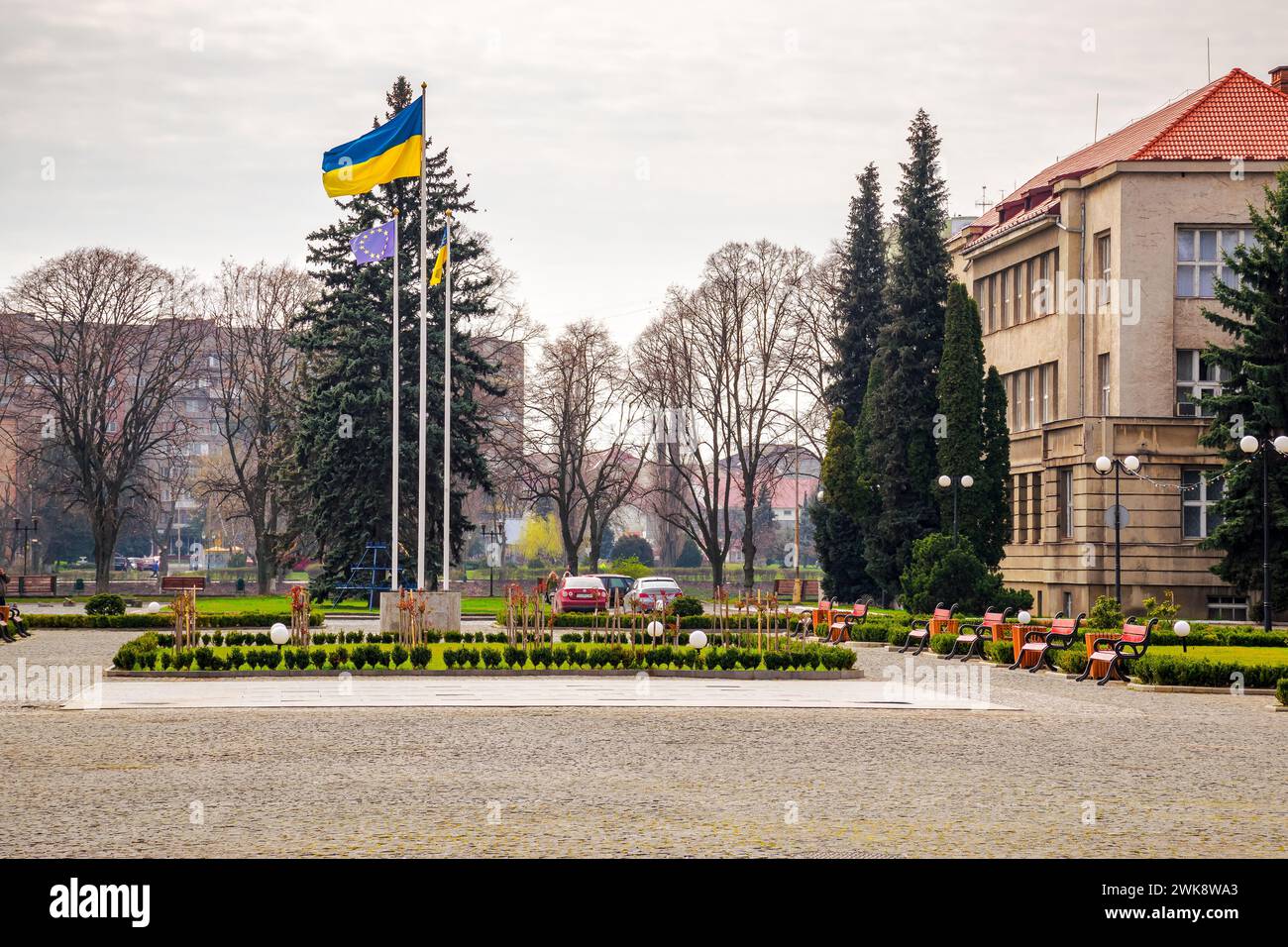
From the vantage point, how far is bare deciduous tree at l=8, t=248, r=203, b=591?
6316 cm

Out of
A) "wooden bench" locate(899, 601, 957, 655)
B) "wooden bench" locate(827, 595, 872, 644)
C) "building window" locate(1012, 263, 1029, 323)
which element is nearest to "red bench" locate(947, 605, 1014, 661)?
"wooden bench" locate(899, 601, 957, 655)

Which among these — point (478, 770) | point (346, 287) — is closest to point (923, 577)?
point (346, 287)

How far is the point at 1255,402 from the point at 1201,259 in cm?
964

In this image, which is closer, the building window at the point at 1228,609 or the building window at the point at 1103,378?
the building window at the point at 1228,609

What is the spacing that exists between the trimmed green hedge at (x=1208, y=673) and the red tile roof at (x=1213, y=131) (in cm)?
2708

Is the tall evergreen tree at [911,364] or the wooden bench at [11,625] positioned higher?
the tall evergreen tree at [911,364]

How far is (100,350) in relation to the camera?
Answer: 6569 centimetres

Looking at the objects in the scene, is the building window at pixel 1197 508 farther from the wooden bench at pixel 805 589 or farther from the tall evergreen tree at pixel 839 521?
the wooden bench at pixel 805 589

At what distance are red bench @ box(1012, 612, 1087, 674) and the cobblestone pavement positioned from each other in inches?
320

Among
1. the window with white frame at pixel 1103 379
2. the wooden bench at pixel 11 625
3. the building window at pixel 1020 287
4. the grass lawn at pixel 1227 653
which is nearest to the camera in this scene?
the grass lawn at pixel 1227 653

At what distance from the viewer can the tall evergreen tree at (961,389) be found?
5322 centimetres

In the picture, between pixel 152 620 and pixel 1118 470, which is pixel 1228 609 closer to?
pixel 1118 470

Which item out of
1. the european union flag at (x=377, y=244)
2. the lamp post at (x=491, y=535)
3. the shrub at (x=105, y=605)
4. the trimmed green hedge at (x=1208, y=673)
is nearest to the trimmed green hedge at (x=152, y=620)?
the shrub at (x=105, y=605)

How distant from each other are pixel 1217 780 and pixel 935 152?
46.4 m
